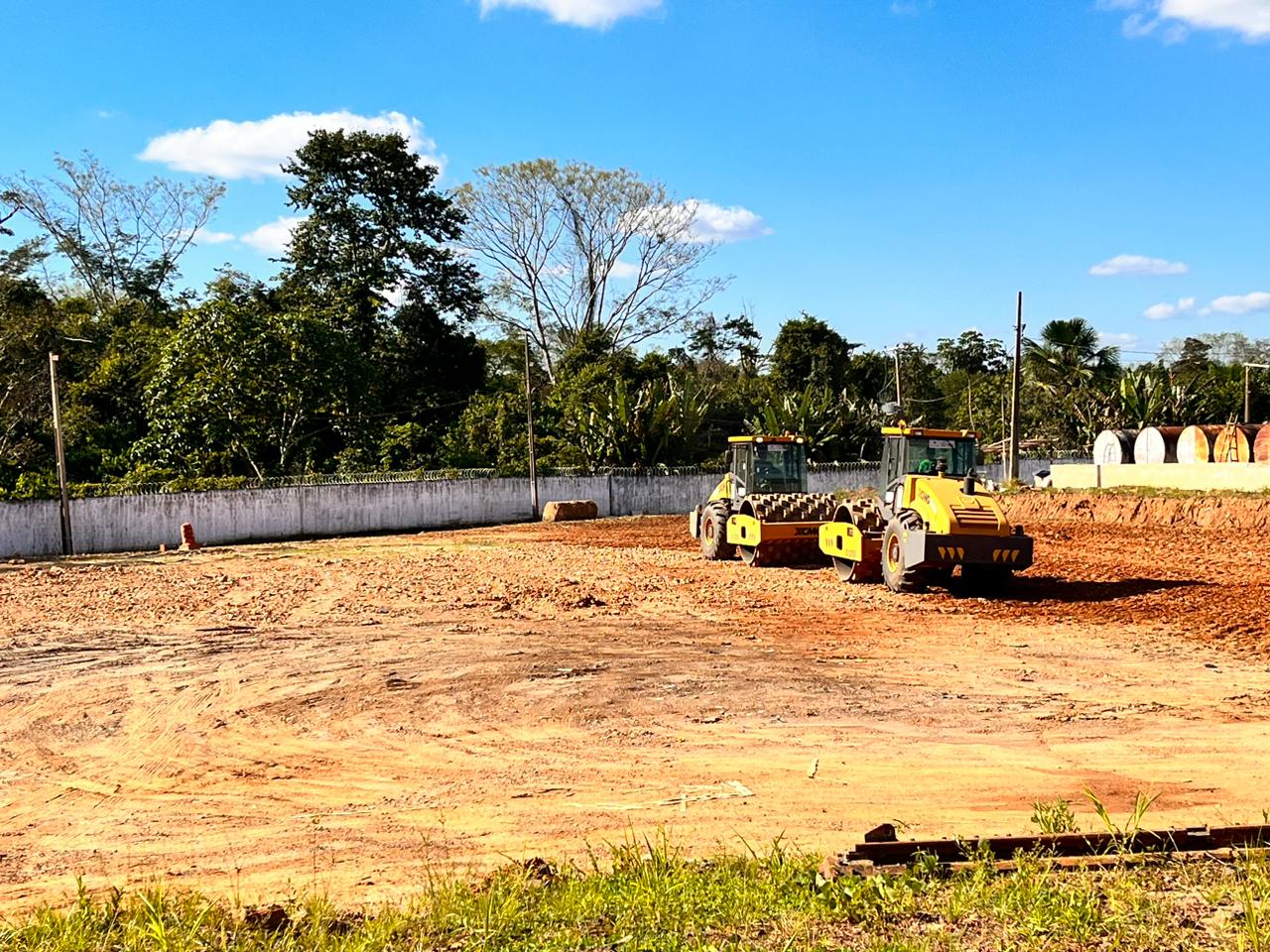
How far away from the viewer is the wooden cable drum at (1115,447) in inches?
1549

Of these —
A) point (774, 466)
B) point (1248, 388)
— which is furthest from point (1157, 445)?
point (774, 466)

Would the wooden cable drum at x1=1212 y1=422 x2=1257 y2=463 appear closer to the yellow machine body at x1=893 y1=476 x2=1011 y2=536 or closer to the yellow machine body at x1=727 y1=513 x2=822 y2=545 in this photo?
the yellow machine body at x1=727 y1=513 x2=822 y2=545

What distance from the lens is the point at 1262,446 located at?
31.3 metres

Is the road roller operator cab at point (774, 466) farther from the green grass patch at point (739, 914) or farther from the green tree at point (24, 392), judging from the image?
the green tree at point (24, 392)

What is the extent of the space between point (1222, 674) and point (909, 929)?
733 cm

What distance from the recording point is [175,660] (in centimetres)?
1159

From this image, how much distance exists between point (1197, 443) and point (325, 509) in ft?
91.8

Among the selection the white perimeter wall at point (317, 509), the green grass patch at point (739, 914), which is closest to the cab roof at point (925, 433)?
the green grass patch at point (739, 914)

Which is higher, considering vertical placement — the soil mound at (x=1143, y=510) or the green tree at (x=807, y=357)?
the green tree at (x=807, y=357)

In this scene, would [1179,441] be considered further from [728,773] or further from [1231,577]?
[728,773]

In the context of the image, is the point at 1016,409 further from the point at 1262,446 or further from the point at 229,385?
the point at 229,385

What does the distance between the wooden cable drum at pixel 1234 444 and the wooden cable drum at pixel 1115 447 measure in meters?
5.20

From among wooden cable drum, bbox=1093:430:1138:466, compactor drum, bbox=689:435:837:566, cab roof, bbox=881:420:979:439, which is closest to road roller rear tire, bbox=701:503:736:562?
compactor drum, bbox=689:435:837:566

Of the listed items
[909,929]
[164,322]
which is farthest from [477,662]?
[164,322]
